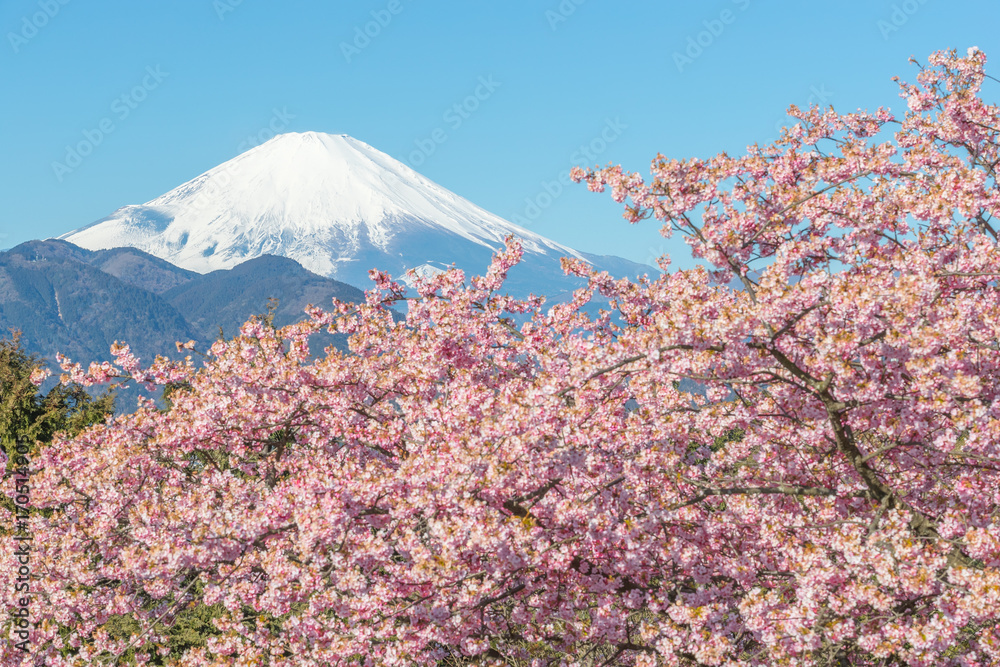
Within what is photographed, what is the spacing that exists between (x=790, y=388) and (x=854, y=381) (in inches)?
37.4

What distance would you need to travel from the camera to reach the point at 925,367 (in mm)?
Result: 5840

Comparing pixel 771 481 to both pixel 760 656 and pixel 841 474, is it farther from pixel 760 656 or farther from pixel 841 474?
pixel 760 656

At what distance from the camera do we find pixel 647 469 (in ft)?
23.1

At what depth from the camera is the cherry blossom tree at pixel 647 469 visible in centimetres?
623

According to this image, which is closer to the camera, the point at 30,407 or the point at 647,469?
the point at 647,469

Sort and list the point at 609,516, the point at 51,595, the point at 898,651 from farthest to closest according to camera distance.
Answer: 1. the point at 51,595
2. the point at 609,516
3. the point at 898,651

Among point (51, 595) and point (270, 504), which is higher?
point (270, 504)

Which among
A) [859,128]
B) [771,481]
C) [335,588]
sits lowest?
[335,588]

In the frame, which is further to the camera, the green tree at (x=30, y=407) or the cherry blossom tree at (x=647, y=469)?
the green tree at (x=30, y=407)

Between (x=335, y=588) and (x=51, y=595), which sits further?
(x=51, y=595)

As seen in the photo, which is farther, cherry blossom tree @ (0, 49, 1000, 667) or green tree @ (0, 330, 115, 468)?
green tree @ (0, 330, 115, 468)

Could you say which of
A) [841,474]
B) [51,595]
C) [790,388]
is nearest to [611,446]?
[790,388]

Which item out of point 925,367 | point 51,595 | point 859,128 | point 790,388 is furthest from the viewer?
point 859,128

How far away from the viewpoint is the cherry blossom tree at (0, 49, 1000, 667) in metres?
6.23
